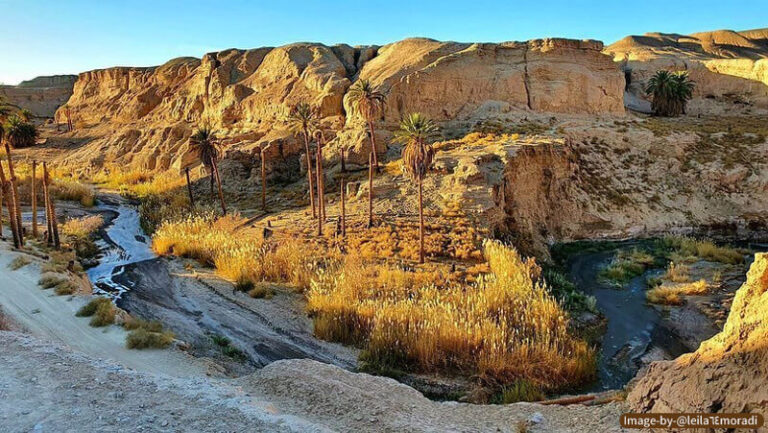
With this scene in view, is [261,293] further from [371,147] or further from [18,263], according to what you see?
[371,147]

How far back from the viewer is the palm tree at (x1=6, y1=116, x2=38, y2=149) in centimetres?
5991

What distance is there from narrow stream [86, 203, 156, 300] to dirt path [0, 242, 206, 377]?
10.2 ft

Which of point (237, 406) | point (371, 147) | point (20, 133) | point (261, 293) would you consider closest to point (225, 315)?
point (261, 293)

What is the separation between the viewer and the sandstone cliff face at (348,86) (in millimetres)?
44781

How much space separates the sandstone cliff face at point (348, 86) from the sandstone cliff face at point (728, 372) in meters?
33.3

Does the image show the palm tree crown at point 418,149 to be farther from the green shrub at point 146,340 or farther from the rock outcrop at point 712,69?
the rock outcrop at point 712,69

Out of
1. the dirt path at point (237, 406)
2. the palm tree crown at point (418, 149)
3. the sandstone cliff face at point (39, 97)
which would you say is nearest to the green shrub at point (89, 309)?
the dirt path at point (237, 406)

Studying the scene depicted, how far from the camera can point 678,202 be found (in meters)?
35.4

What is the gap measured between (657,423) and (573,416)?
4.28 ft

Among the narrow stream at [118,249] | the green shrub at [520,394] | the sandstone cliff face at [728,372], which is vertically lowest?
the green shrub at [520,394]

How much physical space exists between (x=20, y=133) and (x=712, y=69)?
8784 cm

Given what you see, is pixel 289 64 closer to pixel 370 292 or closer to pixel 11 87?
pixel 370 292

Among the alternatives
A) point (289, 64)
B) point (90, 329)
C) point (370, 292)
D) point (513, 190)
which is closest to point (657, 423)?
point (370, 292)

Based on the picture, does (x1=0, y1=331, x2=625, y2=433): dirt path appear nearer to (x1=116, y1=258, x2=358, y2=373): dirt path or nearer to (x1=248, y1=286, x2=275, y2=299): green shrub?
(x1=116, y1=258, x2=358, y2=373): dirt path
